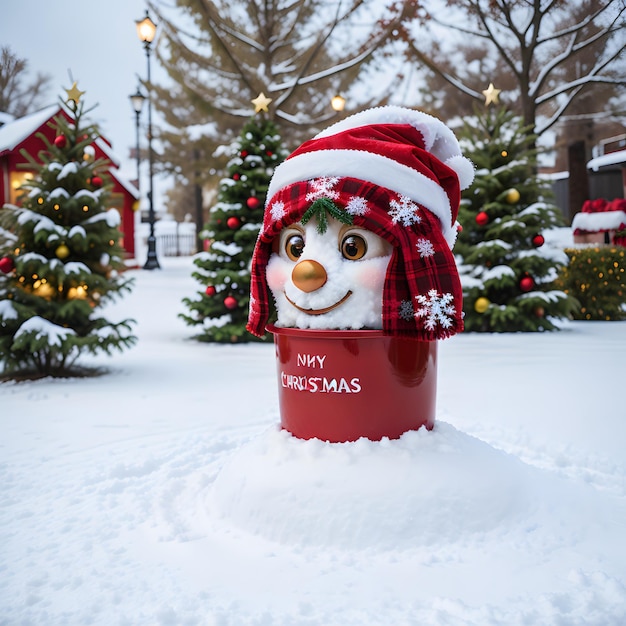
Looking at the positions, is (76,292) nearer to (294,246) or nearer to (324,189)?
(294,246)

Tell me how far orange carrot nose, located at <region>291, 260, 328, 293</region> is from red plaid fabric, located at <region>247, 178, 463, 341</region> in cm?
26

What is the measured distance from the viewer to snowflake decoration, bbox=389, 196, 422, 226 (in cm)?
263

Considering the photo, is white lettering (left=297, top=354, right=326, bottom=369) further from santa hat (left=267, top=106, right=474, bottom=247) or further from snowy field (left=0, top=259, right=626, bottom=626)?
santa hat (left=267, top=106, right=474, bottom=247)

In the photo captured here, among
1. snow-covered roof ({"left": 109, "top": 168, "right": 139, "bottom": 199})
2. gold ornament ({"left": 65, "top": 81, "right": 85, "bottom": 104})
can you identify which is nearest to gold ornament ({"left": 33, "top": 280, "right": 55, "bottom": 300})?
gold ornament ({"left": 65, "top": 81, "right": 85, "bottom": 104})

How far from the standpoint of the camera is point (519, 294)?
8.44 meters

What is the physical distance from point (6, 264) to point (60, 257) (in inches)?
18.9

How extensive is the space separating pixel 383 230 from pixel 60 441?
104 inches

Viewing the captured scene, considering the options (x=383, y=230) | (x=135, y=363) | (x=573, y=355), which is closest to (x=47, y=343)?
(x=135, y=363)

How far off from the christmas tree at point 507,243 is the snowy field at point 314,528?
4179 mm

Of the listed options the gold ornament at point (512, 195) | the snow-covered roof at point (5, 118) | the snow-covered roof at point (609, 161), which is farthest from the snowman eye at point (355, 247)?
the snow-covered roof at point (5, 118)

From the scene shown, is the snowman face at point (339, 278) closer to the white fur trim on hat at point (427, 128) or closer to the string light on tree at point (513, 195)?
the white fur trim on hat at point (427, 128)

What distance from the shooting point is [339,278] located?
2676 mm

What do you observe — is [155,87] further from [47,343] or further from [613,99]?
[47,343]

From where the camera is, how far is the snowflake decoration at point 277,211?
2828 millimetres
